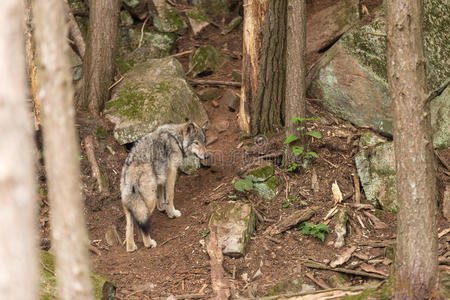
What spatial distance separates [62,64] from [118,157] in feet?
21.7

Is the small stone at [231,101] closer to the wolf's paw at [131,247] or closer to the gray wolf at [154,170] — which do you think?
the gray wolf at [154,170]

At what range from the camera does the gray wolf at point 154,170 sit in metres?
8.22

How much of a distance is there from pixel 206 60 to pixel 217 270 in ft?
22.1

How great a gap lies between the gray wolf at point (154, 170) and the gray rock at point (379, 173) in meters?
3.08

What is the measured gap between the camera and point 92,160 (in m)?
9.56

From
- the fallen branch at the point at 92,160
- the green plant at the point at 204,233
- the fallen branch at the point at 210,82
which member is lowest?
the green plant at the point at 204,233

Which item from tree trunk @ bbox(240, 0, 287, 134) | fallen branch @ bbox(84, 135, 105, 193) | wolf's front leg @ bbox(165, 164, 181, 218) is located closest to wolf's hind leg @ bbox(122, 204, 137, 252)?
wolf's front leg @ bbox(165, 164, 181, 218)

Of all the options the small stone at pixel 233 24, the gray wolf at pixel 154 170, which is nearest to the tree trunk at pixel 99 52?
the gray wolf at pixel 154 170

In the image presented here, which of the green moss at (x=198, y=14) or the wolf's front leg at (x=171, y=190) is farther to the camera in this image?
the green moss at (x=198, y=14)

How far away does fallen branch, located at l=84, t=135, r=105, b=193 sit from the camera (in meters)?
9.38

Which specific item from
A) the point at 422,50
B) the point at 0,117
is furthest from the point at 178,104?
the point at 0,117

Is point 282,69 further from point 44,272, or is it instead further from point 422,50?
point 44,272

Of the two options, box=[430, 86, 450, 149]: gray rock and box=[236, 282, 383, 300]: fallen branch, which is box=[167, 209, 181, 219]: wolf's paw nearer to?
box=[236, 282, 383, 300]: fallen branch

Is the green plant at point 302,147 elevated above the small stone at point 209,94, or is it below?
below
